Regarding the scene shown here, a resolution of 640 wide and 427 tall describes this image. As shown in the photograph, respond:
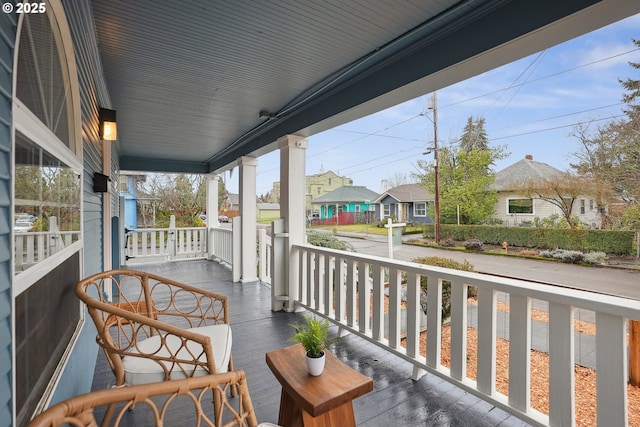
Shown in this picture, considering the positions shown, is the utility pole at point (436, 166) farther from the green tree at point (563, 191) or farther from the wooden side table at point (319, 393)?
the wooden side table at point (319, 393)

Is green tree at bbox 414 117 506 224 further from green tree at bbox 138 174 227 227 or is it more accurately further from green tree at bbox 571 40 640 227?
green tree at bbox 138 174 227 227

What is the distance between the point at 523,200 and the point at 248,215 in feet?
14.1

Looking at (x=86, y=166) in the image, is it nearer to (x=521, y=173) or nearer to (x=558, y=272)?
(x=521, y=173)

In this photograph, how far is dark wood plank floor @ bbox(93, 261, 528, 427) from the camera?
1865 millimetres

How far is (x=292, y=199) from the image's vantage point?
154 inches

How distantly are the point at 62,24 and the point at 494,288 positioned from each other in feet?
8.65

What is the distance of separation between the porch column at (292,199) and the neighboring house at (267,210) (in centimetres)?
51

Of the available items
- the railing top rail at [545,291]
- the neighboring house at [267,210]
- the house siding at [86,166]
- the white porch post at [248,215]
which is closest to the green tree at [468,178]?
the railing top rail at [545,291]

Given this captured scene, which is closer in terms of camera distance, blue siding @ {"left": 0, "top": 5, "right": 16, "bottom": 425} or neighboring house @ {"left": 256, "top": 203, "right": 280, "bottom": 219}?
blue siding @ {"left": 0, "top": 5, "right": 16, "bottom": 425}

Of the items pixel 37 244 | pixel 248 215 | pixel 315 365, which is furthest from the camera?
pixel 248 215

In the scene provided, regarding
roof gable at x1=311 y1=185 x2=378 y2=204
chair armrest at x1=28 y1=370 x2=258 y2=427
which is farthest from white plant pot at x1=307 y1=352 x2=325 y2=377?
roof gable at x1=311 y1=185 x2=378 y2=204

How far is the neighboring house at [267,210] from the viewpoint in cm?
456

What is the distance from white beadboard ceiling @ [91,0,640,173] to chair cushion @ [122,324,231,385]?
214cm

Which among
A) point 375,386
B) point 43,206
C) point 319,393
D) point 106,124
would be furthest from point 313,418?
point 106,124
